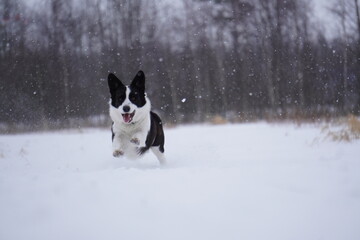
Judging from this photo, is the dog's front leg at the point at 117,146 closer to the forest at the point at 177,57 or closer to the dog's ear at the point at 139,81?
the dog's ear at the point at 139,81

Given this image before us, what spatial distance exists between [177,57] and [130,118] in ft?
47.5

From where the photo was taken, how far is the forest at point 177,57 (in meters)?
14.9

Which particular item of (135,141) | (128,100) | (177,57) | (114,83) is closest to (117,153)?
(135,141)

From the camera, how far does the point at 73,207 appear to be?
2135 mm

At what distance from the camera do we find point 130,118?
4438 millimetres

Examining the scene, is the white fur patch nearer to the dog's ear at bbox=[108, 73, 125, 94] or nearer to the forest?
the dog's ear at bbox=[108, 73, 125, 94]

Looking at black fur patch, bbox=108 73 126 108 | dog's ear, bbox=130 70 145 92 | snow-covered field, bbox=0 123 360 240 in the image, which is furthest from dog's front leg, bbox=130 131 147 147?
snow-covered field, bbox=0 123 360 240

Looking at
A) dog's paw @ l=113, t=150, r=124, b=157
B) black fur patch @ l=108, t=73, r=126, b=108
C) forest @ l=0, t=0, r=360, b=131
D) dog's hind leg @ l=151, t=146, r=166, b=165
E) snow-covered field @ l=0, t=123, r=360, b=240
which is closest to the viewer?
snow-covered field @ l=0, t=123, r=360, b=240

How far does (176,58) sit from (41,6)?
317 inches

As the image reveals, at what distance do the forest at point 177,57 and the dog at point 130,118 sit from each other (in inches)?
358

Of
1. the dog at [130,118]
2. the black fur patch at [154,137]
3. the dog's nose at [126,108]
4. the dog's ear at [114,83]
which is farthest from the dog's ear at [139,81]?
the black fur patch at [154,137]

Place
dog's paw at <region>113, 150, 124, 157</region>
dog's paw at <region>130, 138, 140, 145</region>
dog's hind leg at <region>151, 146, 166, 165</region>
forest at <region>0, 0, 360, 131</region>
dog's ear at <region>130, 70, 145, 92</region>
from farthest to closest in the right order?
forest at <region>0, 0, 360, 131</region>, dog's hind leg at <region>151, 146, 166, 165</region>, dog's ear at <region>130, 70, 145, 92</region>, dog's paw at <region>130, 138, 140, 145</region>, dog's paw at <region>113, 150, 124, 157</region>

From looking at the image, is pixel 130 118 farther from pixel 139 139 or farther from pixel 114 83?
pixel 114 83

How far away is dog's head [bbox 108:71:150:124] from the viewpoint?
436 centimetres
